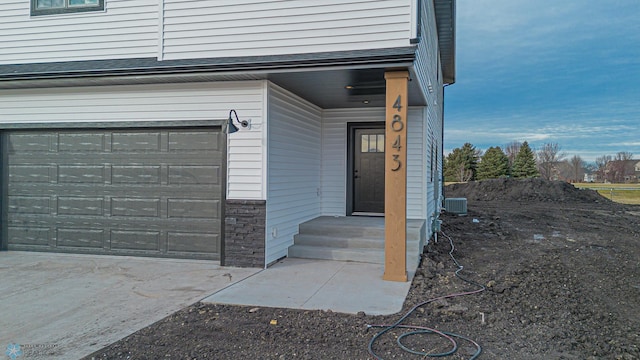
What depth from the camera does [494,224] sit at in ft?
39.4

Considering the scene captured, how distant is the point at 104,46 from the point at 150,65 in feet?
3.71

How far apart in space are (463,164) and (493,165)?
2.65 meters

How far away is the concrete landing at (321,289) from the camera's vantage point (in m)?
4.46

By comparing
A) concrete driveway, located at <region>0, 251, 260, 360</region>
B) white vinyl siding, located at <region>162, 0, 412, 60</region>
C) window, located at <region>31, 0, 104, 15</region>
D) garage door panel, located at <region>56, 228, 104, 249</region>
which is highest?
window, located at <region>31, 0, 104, 15</region>

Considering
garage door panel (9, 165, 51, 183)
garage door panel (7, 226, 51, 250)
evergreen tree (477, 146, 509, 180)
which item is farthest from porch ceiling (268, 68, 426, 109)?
evergreen tree (477, 146, 509, 180)

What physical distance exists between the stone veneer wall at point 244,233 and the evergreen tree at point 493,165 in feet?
117

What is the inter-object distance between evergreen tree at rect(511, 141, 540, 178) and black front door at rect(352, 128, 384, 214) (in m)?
32.9

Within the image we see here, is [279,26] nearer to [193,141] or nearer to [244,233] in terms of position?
[193,141]

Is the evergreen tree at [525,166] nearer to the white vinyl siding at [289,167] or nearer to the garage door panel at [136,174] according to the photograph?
the white vinyl siding at [289,167]

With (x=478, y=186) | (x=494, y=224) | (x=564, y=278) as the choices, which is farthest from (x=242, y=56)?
(x=478, y=186)

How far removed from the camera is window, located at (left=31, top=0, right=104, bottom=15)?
6.58 m

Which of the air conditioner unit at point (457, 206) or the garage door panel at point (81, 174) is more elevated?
the garage door panel at point (81, 174)

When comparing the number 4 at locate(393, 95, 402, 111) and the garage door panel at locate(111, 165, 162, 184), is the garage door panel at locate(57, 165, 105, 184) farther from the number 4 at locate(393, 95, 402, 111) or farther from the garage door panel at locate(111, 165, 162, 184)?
the number 4 at locate(393, 95, 402, 111)

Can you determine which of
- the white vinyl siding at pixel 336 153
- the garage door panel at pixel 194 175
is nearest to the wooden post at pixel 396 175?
the garage door panel at pixel 194 175
